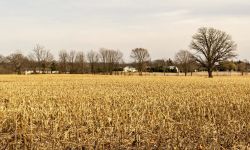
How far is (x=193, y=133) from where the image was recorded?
887 centimetres

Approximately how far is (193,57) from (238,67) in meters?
41.2

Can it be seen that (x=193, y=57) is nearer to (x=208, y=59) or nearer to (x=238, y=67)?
(x=208, y=59)

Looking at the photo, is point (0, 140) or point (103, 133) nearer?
point (0, 140)

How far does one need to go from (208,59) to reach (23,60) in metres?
59.4

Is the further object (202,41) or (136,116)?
(202,41)

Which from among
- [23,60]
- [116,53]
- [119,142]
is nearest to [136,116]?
[119,142]

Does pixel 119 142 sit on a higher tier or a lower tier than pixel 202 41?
lower

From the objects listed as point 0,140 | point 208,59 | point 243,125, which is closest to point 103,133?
point 0,140

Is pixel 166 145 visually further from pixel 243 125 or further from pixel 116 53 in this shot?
pixel 116 53

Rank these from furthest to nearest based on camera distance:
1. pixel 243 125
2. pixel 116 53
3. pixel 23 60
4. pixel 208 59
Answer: pixel 116 53, pixel 23 60, pixel 208 59, pixel 243 125

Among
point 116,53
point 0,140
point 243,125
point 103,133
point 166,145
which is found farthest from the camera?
point 116,53

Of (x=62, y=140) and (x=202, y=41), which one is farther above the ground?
(x=202, y=41)

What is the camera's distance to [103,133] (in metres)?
8.85

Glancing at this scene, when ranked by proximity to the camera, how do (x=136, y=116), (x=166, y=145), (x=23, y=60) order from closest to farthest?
(x=166, y=145)
(x=136, y=116)
(x=23, y=60)
